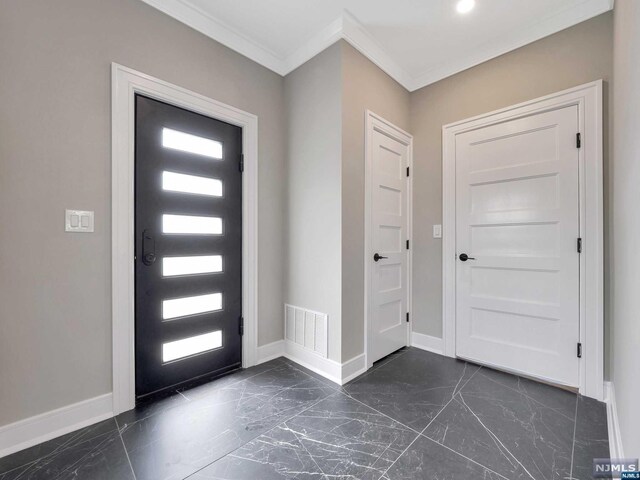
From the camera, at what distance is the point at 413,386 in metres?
2.07

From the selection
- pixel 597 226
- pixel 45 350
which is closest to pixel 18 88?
pixel 45 350

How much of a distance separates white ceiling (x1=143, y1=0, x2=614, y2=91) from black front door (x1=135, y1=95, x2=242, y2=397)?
0.72m

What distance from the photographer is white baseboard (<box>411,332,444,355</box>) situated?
2.66 meters

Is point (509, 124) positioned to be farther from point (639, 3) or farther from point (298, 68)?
point (298, 68)

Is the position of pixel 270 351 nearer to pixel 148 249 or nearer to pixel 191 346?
pixel 191 346

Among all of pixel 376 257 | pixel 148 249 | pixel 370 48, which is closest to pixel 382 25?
pixel 370 48

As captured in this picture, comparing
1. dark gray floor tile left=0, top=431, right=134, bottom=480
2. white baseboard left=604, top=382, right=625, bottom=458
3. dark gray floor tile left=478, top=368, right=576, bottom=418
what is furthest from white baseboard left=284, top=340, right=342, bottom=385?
white baseboard left=604, top=382, right=625, bottom=458

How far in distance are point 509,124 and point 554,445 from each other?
2.23 meters

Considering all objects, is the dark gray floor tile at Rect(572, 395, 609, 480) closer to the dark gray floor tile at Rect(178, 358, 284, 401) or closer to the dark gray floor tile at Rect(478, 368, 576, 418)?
the dark gray floor tile at Rect(478, 368, 576, 418)

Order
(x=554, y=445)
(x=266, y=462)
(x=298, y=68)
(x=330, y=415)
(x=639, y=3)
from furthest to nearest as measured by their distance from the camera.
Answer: (x=298, y=68) < (x=330, y=415) < (x=554, y=445) < (x=266, y=462) < (x=639, y=3)

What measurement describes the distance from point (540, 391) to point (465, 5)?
2816mm

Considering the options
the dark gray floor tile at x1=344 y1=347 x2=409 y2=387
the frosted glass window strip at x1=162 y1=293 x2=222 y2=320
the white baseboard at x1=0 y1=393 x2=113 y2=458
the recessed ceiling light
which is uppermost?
the recessed ceiling light

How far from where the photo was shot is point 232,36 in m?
2.21

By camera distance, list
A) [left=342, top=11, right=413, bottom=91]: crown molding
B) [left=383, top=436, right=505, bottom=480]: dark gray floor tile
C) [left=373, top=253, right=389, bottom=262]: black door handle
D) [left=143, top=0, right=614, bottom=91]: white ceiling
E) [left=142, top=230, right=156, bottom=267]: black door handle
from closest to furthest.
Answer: [left=383, top=436, right=505, bottom=480]: dark gray floor tile, [left=142, top=230, right=156, bottom=267]: black door handle, [left=143, top=0, right=614, bottom=91]: white ceiling, [left=342, top=11, right=413, bottom=91]: crown molding, [left=373, top=253, right=389, bottom=262]: black door handle
